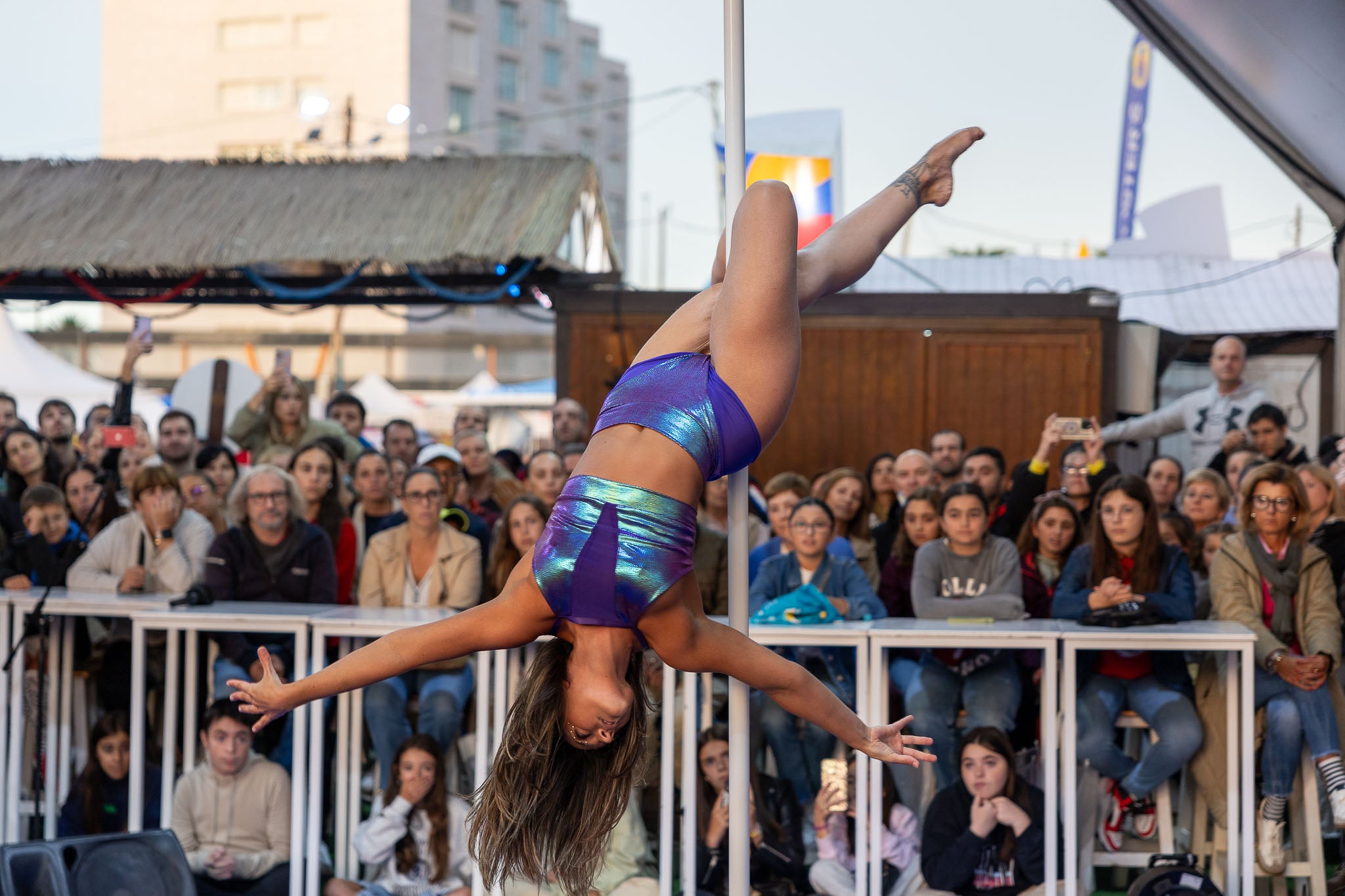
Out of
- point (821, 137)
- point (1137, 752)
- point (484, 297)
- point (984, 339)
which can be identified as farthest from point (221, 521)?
point (821, 137)

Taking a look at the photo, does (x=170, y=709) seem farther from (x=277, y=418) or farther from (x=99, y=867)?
(x=277, y=418)

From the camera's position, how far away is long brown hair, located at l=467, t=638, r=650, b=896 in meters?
2.76

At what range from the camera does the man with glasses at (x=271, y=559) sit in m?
4.64

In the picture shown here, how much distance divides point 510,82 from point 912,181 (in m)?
39.7

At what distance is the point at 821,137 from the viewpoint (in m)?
8.78

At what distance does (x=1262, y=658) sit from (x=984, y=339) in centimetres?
382

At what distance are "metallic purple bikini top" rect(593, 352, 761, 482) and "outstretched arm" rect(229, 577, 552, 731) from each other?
1.24 feet

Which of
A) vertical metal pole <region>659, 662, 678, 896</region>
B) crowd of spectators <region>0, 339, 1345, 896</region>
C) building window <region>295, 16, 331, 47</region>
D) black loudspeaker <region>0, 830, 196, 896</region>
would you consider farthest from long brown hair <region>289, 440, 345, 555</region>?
building window <region>295, 16, 331, 47</region>

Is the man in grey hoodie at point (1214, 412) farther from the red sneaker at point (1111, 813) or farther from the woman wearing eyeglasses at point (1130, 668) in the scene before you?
the red sneaker at point (1111, 813)

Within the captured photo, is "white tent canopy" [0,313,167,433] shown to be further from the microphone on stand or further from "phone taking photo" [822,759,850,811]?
"phone taking photo" [822,759,850,811]

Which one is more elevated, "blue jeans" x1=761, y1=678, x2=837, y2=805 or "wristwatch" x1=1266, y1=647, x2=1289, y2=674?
"wristwatch" x1=1266, y1=647, x2=1289, y2=674

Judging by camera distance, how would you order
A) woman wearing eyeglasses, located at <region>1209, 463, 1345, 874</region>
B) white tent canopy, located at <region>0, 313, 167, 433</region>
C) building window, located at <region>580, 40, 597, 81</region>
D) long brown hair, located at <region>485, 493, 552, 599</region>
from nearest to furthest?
woman wearing eyeglasses, located at <region>1209, 463, 1345, 874</region>
long brown hair, located at <region>485, 493, 552, 599</region>
white tent canopy, located at <region>0, 313, 167, 433</region>
building window, located at <region>580, 40, 597, 81</region>

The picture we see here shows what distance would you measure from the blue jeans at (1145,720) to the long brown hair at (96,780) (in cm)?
312

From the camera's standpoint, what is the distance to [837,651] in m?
4.50
